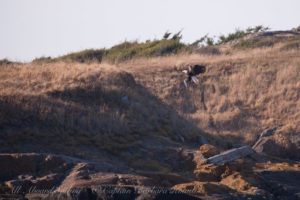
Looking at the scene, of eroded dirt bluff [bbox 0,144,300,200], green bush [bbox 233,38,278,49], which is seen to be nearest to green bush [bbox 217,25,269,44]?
green bush [bbox 233,38,278,49]

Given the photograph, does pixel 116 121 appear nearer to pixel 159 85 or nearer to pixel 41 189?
pixel 41 189

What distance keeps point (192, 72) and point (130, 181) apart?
14041 millimetres

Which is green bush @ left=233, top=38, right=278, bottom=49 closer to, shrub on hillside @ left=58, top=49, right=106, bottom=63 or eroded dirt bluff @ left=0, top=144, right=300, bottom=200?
shrub on hillside @ left=58, top=49, right=106, bottom=63

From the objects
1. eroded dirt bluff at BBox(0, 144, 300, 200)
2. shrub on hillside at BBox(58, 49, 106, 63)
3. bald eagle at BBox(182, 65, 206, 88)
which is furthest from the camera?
shrub on hillside at BBox(58, 49, 106, 63)

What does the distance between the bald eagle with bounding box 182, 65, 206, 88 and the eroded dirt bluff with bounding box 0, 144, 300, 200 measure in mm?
10876

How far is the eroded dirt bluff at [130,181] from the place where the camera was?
707 centimetres

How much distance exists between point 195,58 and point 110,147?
14.2 m

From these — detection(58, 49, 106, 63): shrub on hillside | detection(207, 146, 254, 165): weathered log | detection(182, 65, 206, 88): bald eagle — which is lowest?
detection(207, 146, 254, 165): weathered log

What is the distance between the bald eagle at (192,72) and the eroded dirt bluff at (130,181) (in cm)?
1088

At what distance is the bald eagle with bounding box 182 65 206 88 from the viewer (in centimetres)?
2127

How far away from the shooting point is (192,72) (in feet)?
70.6

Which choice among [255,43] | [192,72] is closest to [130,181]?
[192,72]

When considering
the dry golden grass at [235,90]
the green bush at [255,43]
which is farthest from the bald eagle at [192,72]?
the green bush at [255,43]

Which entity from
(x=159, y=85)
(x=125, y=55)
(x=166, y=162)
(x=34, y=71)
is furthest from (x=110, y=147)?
(x=125, y=55)
